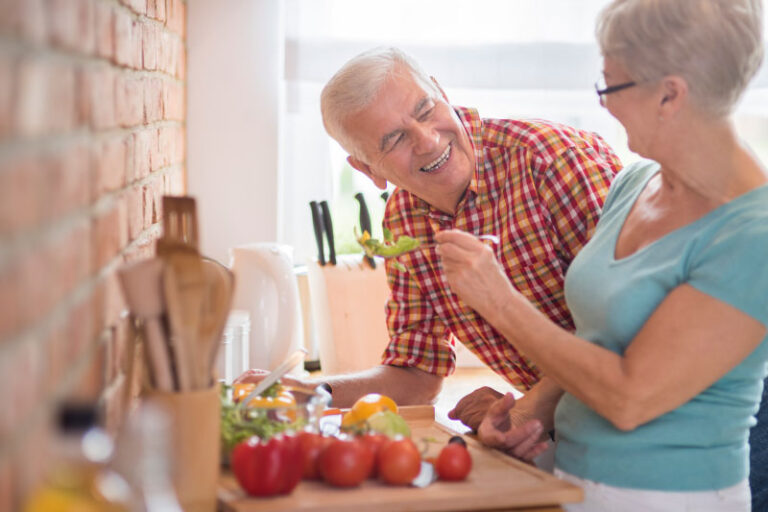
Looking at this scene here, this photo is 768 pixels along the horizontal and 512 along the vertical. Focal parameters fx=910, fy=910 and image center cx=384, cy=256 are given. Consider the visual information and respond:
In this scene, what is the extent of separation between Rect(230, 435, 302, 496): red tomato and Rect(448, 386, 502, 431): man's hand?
22.2 inches

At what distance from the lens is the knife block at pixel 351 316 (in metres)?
2.78

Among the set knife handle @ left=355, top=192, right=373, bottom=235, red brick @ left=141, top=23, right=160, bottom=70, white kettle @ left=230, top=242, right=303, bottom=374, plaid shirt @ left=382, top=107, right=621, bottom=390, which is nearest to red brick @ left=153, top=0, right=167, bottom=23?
red brick @ left=141, top=23, right=160, bottom=70

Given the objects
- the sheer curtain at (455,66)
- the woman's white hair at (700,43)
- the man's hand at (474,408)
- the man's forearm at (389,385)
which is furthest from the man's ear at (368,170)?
the sheer curtain at (455,66)

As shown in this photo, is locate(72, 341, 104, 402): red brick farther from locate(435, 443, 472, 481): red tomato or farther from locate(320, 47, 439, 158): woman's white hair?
locate(320, 47, 439, 158): woman's white hair

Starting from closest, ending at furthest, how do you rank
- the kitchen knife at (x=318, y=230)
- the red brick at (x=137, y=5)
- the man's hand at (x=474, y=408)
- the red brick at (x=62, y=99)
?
the red brick at (x=62, y=99) < the red brick at (x=137, y=5) < the man's hand at (x=474, y=408) < the kitchen knife at (x=318, y=230)

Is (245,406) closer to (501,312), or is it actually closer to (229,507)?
(229,507)

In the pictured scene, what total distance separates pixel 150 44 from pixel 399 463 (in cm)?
100

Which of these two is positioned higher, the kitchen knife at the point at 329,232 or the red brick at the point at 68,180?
the red brick at the point at 68,180

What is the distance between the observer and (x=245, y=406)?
133 cm

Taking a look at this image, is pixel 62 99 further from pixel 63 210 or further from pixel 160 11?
pixel 160 11

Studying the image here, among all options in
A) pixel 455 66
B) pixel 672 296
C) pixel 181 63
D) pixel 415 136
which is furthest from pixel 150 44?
pixel 455 66

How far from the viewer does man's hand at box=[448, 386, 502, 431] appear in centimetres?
161

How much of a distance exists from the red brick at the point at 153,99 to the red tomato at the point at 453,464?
0.81 metres

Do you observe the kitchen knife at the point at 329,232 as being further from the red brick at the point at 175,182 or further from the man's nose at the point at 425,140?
the man's nose at the point at 425,140
